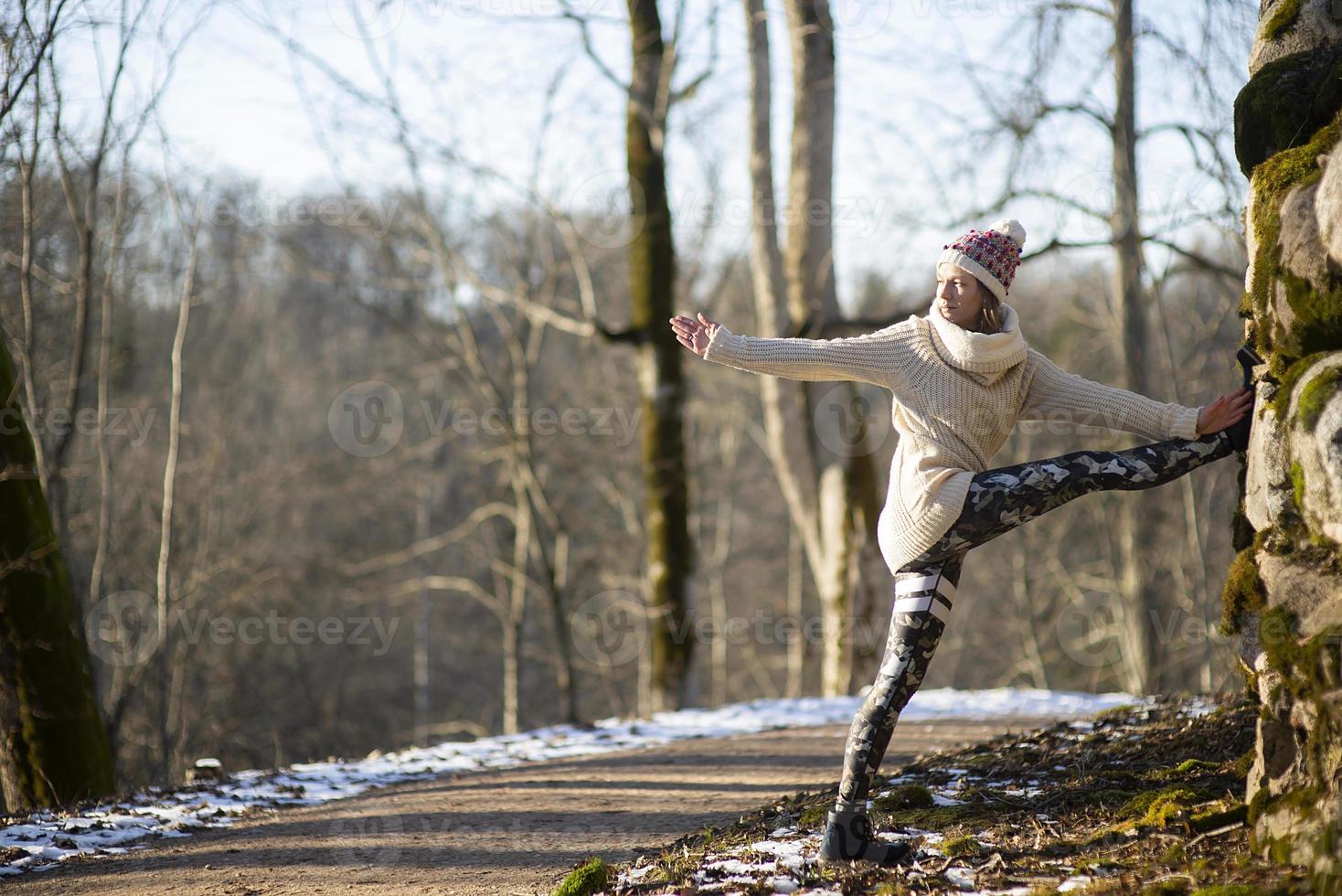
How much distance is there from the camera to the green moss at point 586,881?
364 cm

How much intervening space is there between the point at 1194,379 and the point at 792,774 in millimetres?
10543

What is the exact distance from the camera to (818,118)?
1013 cm

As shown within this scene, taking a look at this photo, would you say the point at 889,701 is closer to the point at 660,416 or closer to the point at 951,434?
the point at 951,434

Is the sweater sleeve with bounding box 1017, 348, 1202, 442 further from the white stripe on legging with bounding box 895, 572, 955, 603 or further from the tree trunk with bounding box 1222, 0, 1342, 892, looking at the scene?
the white stripe on legging with bounding box 895, 572, 955, 603

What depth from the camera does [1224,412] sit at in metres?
3.54

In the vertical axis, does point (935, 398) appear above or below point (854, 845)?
above

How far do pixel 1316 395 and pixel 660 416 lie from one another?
7259 millimetres

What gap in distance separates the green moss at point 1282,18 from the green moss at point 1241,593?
1.72 meters
